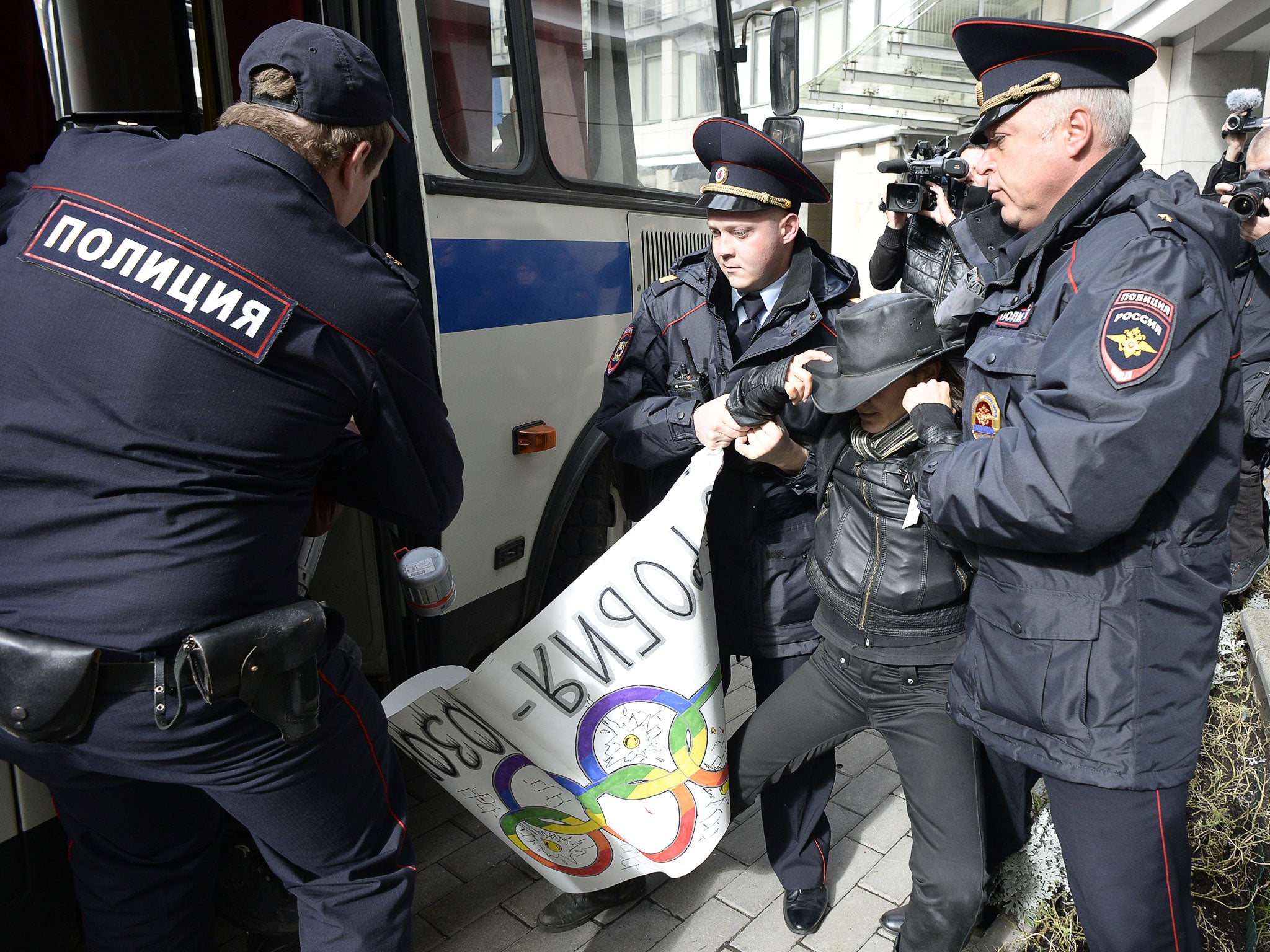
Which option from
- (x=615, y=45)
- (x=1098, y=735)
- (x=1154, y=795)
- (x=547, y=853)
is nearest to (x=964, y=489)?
(x=1098, y=735)

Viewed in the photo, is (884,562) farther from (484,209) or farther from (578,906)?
(484,209)

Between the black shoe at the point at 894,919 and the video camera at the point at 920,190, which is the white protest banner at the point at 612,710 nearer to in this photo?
the black shoe at the point at 894,919

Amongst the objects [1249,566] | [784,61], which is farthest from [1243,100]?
[784,61]

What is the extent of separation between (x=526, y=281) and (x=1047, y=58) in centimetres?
162

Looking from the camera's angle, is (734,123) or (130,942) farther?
(734,123)

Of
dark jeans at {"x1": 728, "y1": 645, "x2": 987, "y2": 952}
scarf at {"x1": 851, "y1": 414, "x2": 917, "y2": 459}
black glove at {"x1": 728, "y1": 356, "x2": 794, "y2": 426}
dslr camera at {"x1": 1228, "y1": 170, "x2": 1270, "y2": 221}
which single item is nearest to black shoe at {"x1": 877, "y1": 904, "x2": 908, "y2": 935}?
dark jeans at {"x1": 728, "y1": 645, "x2": 987, "y2": 952}

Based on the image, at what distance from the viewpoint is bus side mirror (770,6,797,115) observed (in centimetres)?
307

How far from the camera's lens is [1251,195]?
3.23m

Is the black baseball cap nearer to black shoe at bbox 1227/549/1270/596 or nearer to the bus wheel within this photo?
the bus wheel

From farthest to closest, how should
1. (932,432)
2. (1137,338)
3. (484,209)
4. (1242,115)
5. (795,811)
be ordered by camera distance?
(1242,115)
(484,209)
(795,811)
(932,432)
(1137,338)

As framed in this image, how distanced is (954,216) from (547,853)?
2.27 m

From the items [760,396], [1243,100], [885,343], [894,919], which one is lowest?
[894,919]

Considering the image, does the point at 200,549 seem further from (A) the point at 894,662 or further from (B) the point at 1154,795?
(B) the point at 1154,795

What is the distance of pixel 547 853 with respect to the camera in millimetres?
2273
